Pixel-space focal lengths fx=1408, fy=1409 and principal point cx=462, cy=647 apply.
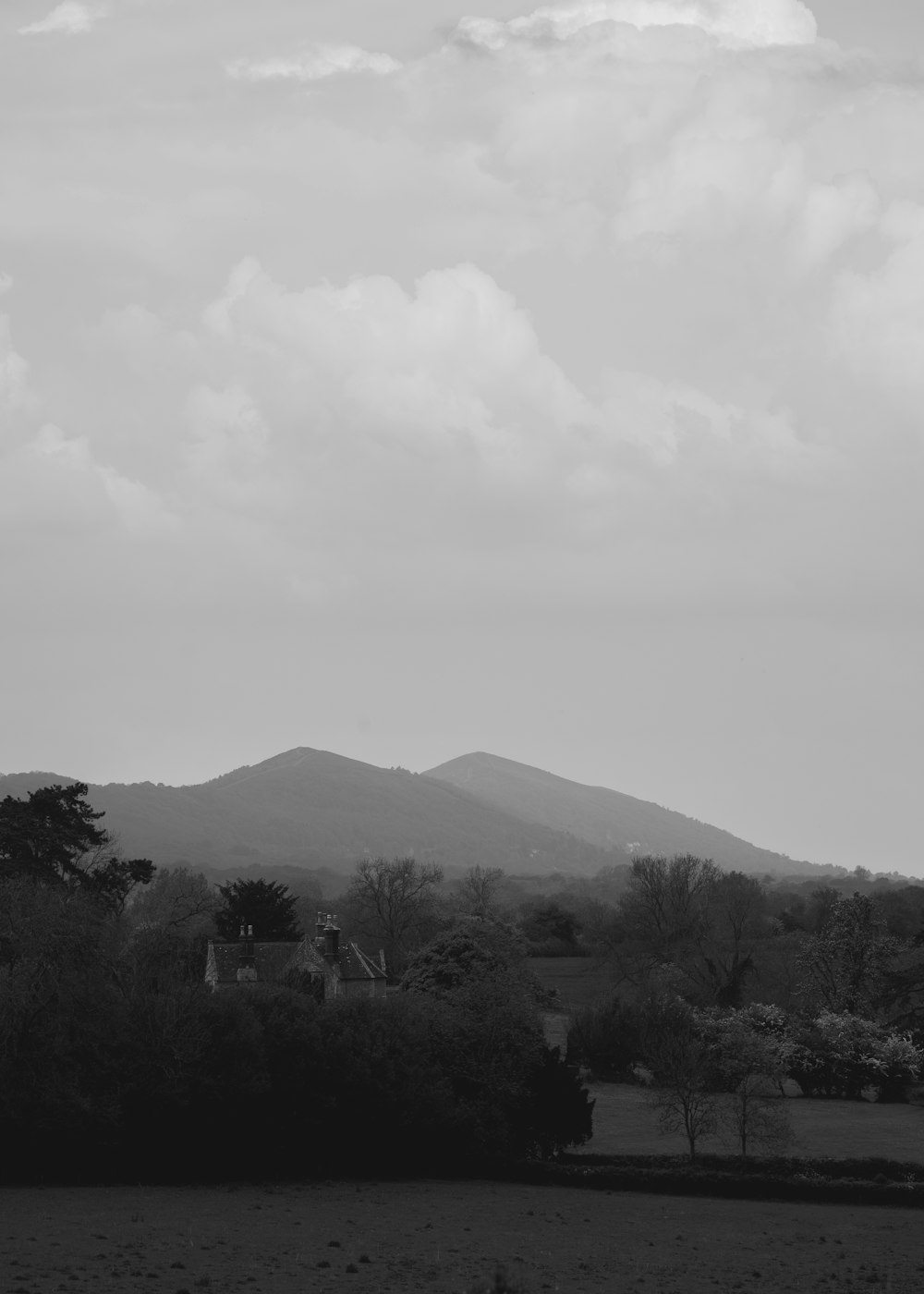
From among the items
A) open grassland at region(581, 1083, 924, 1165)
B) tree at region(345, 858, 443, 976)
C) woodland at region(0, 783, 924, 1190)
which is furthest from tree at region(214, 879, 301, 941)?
tree at region(345, 858, 443, 976)

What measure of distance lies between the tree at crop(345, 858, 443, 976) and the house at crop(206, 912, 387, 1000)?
152 feet

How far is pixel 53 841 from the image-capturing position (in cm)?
7475

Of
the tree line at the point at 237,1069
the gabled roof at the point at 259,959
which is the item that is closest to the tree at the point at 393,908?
the gabled roof at the point at 259,959

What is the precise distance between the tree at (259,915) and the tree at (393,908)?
2735 cm

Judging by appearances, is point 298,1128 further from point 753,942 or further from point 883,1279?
point 753,942

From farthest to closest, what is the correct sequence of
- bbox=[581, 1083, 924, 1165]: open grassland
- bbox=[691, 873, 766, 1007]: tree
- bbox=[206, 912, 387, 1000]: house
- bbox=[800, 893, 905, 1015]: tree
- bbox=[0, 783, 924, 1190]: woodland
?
bbox=[691, 873, 766, 1007]: tree
bbox=[800, 893, 905, 1015]: tree
bbox=[206, 912, 387, 1000]: house
bbox=[581, 1083, 924, 1165]: open grassland
bbox=[0, 783, 924, 1190]: woodland

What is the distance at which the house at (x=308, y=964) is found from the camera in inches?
2945

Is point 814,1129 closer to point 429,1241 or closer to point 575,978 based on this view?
point 429,1241

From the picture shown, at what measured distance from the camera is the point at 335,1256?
109 feet

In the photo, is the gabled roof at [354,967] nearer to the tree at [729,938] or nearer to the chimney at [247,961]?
the chimney at [247,961]

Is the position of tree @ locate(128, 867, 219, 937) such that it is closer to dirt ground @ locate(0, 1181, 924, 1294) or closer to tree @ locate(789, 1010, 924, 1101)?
tree @ locate(789, 1010, 924, 1101)

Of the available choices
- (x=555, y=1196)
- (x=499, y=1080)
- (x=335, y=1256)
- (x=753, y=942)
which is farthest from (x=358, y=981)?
(x=753, y=942)

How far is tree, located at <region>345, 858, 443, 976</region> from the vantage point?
129 m

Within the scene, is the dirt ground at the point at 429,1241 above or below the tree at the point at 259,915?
below
